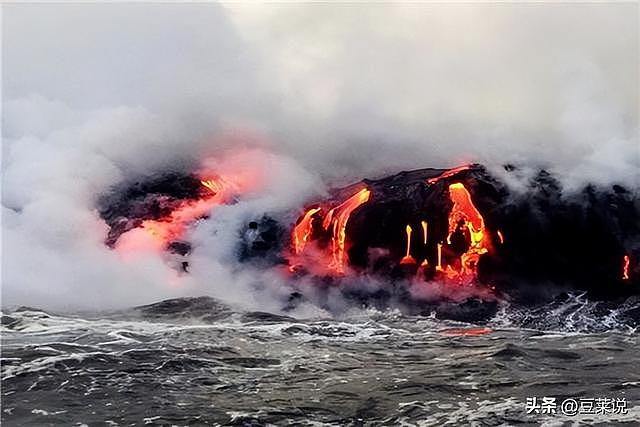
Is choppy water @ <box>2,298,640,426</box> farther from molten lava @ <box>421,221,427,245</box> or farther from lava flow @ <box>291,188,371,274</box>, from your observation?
lava flow @ <box>291,188,371,274</box>

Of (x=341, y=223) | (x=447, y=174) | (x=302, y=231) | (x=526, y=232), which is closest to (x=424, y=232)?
(x=447, y=174)

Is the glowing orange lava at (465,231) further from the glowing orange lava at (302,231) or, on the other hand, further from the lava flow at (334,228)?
the glowing orange lava at (302,231)

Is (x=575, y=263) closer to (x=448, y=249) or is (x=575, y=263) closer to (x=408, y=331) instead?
(x=448, y=249)

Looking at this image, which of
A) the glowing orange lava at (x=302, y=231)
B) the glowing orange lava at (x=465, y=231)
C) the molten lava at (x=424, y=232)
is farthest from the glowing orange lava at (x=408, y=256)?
the glowing orange lava at (x=302, y=231)

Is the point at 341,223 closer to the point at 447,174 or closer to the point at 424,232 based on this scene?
the point at 424,232

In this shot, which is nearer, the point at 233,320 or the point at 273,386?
the point at 273,386

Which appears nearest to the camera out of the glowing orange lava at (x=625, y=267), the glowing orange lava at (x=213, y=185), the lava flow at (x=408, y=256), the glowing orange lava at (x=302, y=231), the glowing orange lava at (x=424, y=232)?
the glowing orange lava at (x=625, y=267)

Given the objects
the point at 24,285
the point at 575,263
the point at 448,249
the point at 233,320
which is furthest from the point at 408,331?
the point at 24,285
